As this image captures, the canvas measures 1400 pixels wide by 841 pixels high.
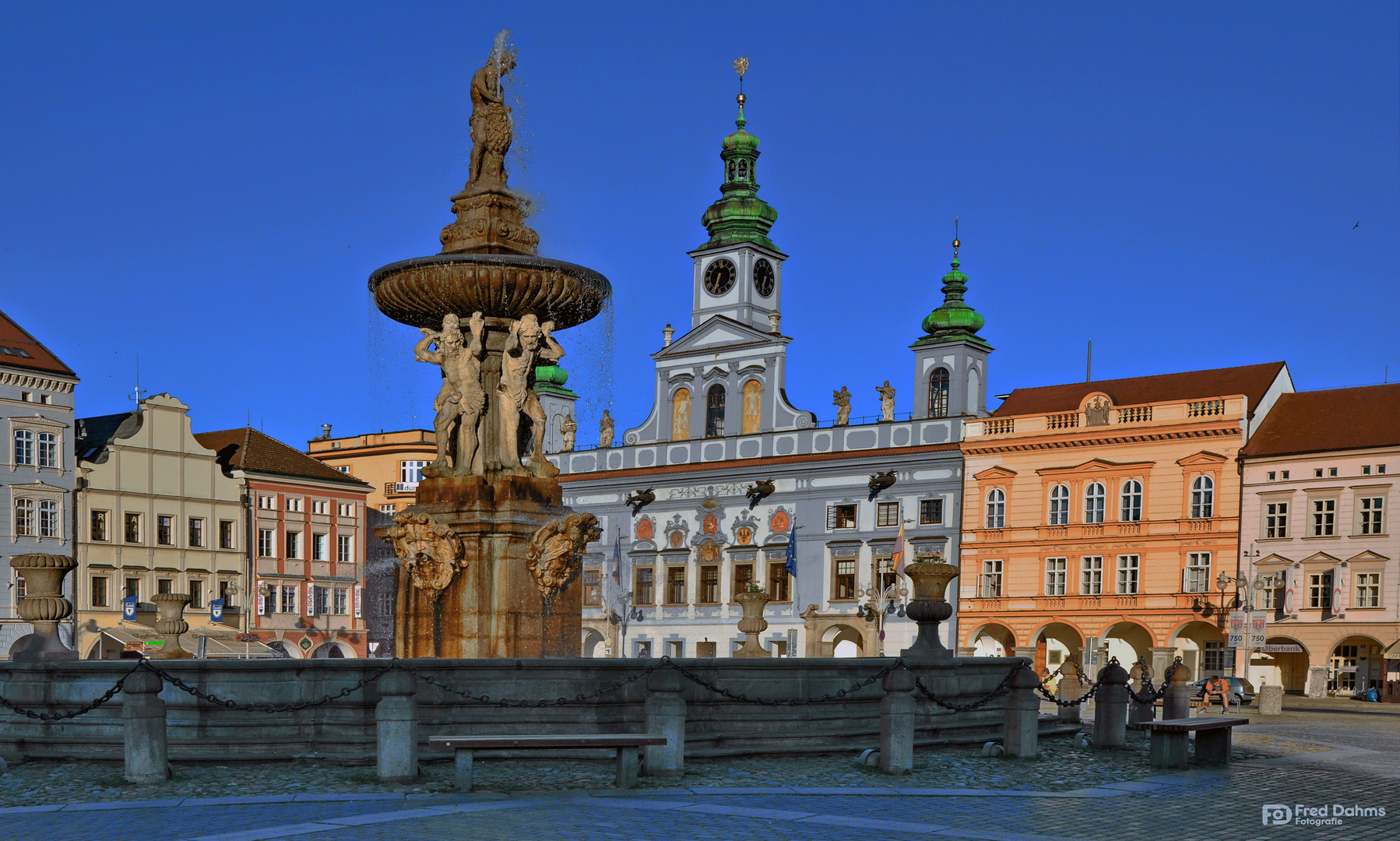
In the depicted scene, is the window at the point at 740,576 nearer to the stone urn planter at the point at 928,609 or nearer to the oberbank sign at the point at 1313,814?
the stone urn planter at the point at 928,609

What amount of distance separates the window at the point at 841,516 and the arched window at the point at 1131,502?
965 cm

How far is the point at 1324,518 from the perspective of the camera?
49750mm

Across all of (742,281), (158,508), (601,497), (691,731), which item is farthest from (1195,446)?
(691,731)

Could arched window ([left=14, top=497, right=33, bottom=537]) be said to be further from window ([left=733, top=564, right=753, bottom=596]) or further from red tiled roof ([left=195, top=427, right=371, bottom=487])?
window ([left=733, top=564, right=753, bottom=596])

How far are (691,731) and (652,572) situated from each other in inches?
1906

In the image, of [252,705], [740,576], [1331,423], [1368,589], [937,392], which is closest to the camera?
[252,705]

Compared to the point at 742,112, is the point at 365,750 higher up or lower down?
lower down

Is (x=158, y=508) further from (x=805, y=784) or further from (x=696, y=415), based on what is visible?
(x=805, y=784)

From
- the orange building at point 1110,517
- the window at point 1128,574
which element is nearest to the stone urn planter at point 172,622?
the orange building at point 1110,517

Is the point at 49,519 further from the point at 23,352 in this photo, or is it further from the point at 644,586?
the point at 644,586

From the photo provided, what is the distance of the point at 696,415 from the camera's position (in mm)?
62281

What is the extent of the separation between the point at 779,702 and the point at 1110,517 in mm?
40449

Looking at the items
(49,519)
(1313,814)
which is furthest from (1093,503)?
(1313,814)

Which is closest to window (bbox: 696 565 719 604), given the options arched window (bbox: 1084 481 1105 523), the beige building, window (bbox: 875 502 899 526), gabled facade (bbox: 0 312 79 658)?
window (bbox: 875 502 899 526)
